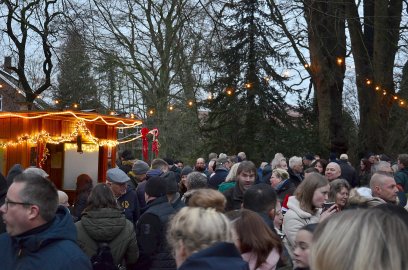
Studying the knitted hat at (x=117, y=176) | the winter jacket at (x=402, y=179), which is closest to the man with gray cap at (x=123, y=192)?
the knitted hat at (x=117, y=176)

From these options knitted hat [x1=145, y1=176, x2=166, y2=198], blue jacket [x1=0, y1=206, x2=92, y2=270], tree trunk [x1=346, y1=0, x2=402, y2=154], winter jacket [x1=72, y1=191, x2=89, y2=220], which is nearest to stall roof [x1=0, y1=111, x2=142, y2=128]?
winter jacket [x1=72, y1=191, x2=89, y2=220]

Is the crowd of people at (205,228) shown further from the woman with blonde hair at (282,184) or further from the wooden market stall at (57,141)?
the wooden market stall at (57,141)

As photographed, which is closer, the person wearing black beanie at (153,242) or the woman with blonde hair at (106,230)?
the woman with blonde hair at (106,230)

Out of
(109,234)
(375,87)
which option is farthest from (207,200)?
(375,87)

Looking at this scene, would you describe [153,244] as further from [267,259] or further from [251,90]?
[251,90]

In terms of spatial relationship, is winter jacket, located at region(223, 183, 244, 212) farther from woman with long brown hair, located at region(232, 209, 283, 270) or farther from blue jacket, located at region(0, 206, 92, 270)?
blue jacket, located at region(0, 206, 92, 270)

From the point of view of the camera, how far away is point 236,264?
10.0ft

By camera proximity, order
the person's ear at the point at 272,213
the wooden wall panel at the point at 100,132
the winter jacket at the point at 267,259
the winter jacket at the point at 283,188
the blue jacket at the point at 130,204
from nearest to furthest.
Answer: the winter jacket at the point at 267,259 < the person's ear at the point at 272,213 < the blue jacket at the point at 130,204 < the winter jacket at the point at 283,188 < the wooden wall panel at the point at 100,132

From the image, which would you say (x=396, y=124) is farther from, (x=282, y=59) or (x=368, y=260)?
(x=368, y=260)

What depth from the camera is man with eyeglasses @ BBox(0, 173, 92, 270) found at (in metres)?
3.52

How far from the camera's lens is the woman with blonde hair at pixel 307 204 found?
19.5 feet

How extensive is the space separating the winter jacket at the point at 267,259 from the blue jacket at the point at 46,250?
1147mm

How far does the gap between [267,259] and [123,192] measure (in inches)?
159

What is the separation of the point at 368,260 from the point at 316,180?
14.6ft
